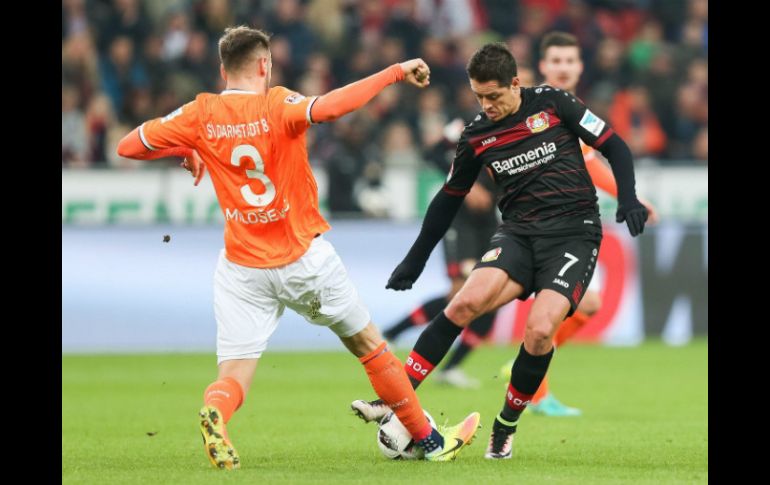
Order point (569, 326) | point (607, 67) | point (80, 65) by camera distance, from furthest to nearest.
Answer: point (607, 67) < point (80, 65) < point (569, 326)

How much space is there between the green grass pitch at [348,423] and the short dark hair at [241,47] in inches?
76.2

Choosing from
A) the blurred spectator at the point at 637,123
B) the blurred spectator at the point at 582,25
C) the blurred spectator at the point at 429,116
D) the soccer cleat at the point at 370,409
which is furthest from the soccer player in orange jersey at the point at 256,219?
the blurred spectator at the point at 582,25

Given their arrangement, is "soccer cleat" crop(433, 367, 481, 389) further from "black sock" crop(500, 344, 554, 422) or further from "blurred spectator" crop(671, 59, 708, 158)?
"blurred spectator" crop(671, 59, 708, 158)

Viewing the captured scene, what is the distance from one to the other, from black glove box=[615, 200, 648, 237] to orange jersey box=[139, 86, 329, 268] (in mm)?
1510

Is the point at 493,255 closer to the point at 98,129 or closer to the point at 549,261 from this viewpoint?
the point at 549,261

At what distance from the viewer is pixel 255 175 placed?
6.53 meters

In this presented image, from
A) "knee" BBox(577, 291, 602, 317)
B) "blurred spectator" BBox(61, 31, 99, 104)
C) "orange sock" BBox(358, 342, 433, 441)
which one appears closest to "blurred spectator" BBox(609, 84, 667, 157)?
"blurred spectator" BBox(61, 31, 99, 104)

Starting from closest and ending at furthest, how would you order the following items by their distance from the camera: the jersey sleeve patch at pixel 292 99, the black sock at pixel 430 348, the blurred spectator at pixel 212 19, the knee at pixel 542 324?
the jersey sleeve patch at pixel 292 99 < the knee at pixel 542 324 < the black sock at pixel 430 348 < the blurred spectator at pixel 212 19

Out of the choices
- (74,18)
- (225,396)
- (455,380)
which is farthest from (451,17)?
A: (225,396)

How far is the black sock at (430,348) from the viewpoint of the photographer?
709 centimetres

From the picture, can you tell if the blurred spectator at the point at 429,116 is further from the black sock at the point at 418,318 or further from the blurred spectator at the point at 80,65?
the black sock at the point at 418,318

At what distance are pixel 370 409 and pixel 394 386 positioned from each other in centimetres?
21

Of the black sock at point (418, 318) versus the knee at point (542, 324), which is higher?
the knee at point (542, 324)
